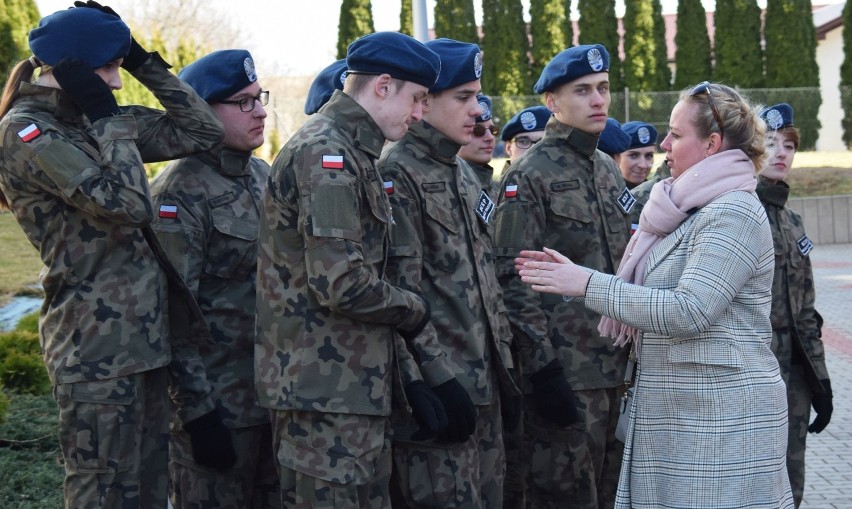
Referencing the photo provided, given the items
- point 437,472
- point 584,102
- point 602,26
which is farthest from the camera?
point 602,26

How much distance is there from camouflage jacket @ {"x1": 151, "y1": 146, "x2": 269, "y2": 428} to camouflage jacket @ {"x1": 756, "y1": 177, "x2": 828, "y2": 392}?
2.76m

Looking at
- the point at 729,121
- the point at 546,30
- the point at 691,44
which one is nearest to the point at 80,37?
the point at 729,121

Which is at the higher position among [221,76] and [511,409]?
[221,76]

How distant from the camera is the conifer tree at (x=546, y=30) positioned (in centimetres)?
2834

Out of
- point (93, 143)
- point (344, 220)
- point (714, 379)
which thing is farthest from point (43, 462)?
point (714, 379)

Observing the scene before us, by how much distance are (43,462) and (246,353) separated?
2147mm

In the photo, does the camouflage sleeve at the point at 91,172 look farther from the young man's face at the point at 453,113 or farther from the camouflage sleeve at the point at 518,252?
the camouflage sleeve at the point at 518,252

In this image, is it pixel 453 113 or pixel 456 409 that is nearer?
pixel 456 409

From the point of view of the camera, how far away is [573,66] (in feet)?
17.0

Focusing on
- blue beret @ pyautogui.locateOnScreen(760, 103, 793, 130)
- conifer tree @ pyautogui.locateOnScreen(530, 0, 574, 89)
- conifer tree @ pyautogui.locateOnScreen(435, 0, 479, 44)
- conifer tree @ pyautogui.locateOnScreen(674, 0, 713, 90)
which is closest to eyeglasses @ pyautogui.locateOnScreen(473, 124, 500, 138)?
blue beret @ pyautogui.locateOnScreen(760, 103, 793, 130)

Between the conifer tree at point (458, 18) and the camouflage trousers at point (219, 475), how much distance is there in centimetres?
2539

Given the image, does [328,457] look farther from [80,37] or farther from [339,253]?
[80,37]

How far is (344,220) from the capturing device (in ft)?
11.0

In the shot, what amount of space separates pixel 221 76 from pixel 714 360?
2.44 meters
